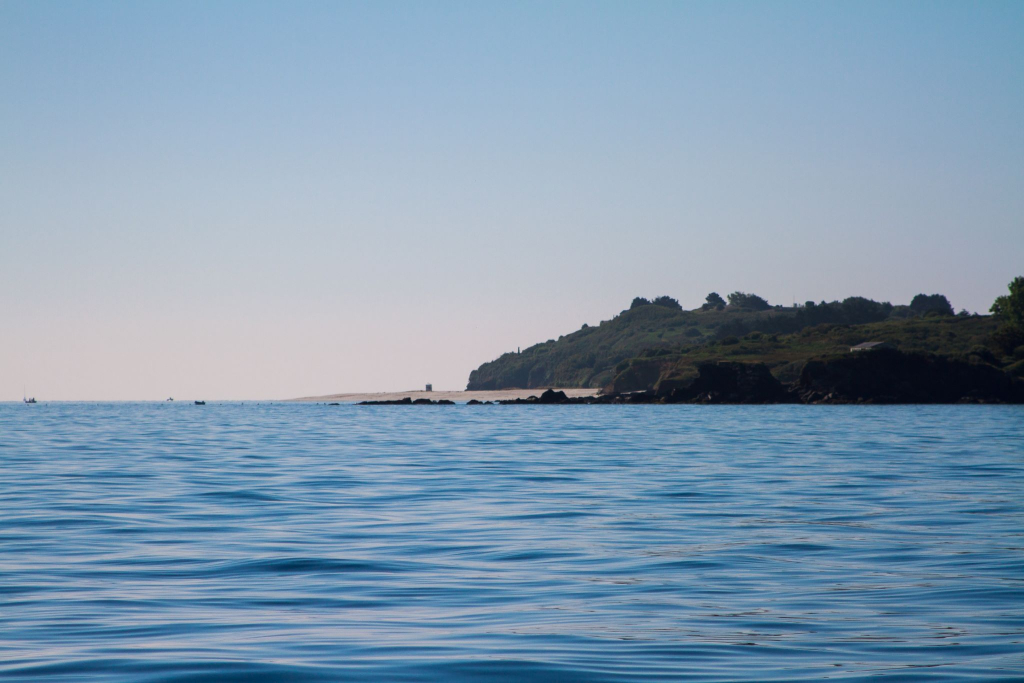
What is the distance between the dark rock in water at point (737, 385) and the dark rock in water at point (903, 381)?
3.81m

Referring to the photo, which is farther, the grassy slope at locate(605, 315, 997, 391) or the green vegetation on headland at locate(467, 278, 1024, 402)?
the grassy slope at locate(605, 315, 997, 391)

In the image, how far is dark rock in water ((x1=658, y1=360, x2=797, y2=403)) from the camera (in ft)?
426

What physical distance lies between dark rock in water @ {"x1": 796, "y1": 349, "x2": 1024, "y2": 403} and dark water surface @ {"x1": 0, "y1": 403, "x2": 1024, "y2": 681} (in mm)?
103671

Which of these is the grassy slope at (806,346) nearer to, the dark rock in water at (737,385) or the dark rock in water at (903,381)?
the dark rock in water at (737,385)

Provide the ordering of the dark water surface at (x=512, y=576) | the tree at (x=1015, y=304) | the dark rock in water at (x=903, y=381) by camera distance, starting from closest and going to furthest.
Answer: the dark water surface at (x=512, y=576), the dark rock in water at (x=903, y=381), the tree at (x=1015, y=304)

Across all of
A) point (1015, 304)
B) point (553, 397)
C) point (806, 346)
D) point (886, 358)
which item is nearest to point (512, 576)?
point (886, 358)

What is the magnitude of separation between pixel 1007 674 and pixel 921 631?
5.31 feet

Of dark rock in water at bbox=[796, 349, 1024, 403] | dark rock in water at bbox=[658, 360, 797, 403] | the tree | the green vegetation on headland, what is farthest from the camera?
the tree

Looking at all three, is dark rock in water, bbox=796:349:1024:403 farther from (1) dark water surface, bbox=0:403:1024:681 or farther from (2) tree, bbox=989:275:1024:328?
(1) dark water surface, bbox=0:403:1024:681

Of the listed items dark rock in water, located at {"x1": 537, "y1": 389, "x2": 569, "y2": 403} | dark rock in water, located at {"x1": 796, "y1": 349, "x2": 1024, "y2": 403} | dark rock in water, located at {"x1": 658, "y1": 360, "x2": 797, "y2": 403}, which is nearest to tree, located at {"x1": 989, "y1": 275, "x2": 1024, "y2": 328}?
dark rock in water, located at {"x1": 796, "y1": 349, "x2": 1024, "y2": 403}

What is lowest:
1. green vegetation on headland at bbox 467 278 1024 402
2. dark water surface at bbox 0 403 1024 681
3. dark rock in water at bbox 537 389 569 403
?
dark water surface at bbox 0 403 1024 681

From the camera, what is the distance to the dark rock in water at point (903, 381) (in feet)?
400

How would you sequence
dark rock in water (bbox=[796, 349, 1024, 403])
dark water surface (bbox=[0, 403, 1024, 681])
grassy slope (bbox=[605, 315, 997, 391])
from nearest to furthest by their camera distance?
dark water surface (bbox=[0, 403, 1024, 681]), dark rock in water (bbox=[796, 349, 1024, 403]), grassy slope (bbox=[605, 315, 997, 391])

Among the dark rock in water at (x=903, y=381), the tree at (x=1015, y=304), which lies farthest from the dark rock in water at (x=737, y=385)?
the tree at (x=1015, y=304)
